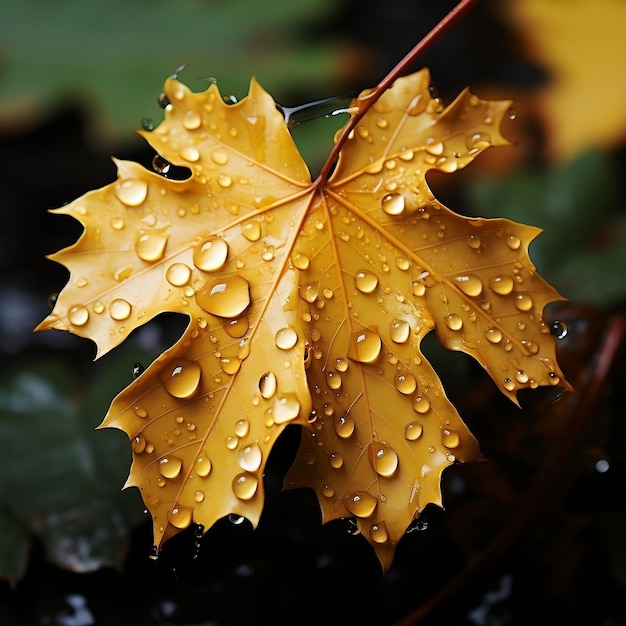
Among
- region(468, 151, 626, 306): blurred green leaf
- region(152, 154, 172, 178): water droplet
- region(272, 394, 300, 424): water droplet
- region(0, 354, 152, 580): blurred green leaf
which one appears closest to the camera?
region(272, 394, 300, 424): water droplet

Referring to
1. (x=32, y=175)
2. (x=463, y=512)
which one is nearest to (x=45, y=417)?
(x=463, y=512)

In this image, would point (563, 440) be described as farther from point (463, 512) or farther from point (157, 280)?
point (157, 280)

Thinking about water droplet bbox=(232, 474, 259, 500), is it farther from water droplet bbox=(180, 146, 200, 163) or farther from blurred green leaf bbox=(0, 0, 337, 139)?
blurred green leaf bbox=(0, 0, 337, 139)

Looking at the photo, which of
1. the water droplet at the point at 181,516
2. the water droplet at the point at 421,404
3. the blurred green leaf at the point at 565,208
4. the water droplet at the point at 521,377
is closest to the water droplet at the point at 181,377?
the water droplet at the point at 181,516

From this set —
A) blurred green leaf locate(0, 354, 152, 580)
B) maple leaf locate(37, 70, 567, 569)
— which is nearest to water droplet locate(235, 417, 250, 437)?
maple leaf locate(37, 70, 567, 569)

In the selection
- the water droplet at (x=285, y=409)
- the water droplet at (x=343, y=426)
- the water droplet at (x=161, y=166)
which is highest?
the water droplet at (x=161, y=166)

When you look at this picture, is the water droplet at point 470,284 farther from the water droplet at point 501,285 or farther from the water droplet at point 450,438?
the water droplet at point 450,438
